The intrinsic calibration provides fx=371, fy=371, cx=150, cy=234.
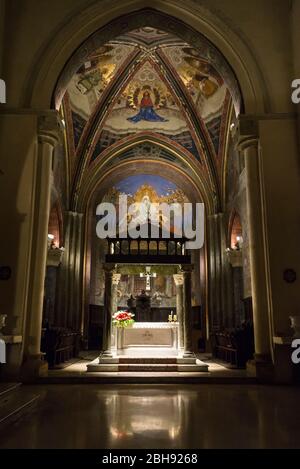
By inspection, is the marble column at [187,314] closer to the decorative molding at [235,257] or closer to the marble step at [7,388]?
the marble step at [7,388]

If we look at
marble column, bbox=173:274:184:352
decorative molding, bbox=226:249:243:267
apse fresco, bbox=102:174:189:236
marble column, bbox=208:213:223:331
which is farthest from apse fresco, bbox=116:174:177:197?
marble column, bbox=173:274:184:352

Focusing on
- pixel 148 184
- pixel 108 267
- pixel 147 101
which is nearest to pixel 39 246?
pixel 108 267

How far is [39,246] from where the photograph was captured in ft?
26.1

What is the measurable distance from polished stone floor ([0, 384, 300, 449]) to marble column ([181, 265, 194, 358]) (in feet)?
9.36

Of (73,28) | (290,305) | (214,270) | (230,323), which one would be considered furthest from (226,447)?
(214,270)

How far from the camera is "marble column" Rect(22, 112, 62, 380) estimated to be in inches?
295

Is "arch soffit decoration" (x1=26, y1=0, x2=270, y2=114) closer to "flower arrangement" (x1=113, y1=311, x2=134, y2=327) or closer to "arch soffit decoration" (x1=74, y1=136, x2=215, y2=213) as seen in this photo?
"flower arrangement" (x1=113, y1=311, x2=134, y2=327)

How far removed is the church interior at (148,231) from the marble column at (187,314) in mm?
43

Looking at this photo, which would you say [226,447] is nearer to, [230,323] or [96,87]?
[230,323]

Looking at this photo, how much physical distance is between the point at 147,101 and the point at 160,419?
14383 millimetres

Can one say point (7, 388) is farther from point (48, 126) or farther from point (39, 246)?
point (48, 126)

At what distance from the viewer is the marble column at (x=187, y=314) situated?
9638 millimetres

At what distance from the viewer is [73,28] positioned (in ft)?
29.6

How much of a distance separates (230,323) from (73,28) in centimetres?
1170
